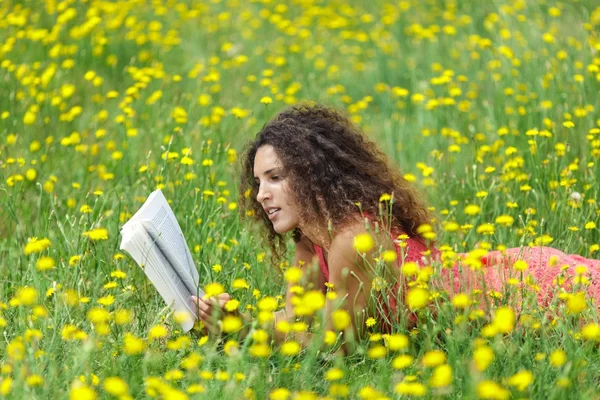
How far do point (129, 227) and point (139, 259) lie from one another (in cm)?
9

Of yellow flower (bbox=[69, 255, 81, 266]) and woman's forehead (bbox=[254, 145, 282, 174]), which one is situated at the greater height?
woman's forehead (bbox=[254, 145, 282, 174])

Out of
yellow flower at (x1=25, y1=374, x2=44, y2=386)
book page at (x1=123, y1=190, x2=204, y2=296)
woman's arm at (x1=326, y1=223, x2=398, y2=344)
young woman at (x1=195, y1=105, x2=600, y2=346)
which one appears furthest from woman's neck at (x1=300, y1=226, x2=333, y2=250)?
yellow flower at (x1=25, y1=374, x2=44, y2=386)

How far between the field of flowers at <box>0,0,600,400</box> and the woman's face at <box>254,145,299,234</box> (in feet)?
0.89

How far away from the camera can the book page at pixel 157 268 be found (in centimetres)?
251

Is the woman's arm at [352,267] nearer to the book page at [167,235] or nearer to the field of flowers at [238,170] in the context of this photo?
the field of flowers at [238,170]

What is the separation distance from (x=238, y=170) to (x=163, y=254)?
0.90 metres

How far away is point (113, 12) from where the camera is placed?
242 inches

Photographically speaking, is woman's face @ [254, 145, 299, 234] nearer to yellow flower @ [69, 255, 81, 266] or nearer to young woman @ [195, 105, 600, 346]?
young woman @ [195, 105, 600, 346]

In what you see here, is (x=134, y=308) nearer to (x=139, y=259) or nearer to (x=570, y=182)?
(x=139, y=259)

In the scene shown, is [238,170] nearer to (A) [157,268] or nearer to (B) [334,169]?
(B) [334,169]

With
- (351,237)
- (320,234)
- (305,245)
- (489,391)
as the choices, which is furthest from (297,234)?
(489,391)

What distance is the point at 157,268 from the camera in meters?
2.57

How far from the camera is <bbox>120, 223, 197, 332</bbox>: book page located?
2.51 meters

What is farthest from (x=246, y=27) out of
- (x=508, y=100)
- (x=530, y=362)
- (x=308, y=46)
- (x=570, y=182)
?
(x=530, y=362)
